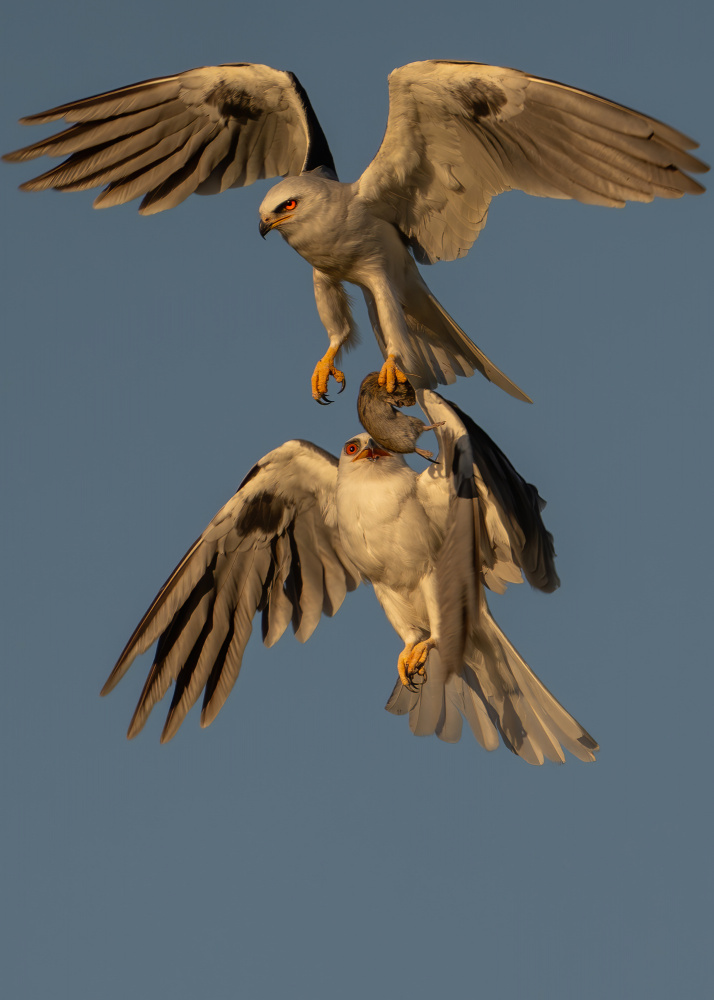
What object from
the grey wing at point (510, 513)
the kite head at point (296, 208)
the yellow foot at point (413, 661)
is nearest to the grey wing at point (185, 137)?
the kite head at point (296, 208)

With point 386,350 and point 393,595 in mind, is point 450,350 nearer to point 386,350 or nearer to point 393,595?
point 386,350

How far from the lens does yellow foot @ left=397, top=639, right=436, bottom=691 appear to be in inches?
398

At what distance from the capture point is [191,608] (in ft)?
37.6

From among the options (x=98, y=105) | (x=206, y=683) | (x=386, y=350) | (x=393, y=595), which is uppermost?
(x=98, y=105)

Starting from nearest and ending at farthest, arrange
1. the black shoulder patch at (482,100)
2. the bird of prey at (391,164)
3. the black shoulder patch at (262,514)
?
the bird of prey at (391,164) < the black shoulder patch at (482,100) < the black shoulder patch at (262,514)

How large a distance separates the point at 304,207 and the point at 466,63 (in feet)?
4.81

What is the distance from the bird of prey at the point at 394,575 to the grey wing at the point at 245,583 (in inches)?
0.4

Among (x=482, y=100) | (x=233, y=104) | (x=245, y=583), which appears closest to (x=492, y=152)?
(x=482, y=100)

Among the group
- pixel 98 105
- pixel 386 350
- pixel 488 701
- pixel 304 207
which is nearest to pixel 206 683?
pixel 488 701

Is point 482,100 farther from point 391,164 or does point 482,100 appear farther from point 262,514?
point 262,514

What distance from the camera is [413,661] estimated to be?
1012 cm

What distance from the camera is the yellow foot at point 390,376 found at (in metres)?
10.0

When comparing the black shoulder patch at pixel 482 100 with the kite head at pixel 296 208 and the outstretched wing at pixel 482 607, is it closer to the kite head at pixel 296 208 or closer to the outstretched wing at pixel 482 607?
the kite head at pixel 296 208

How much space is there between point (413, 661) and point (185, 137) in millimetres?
4408
